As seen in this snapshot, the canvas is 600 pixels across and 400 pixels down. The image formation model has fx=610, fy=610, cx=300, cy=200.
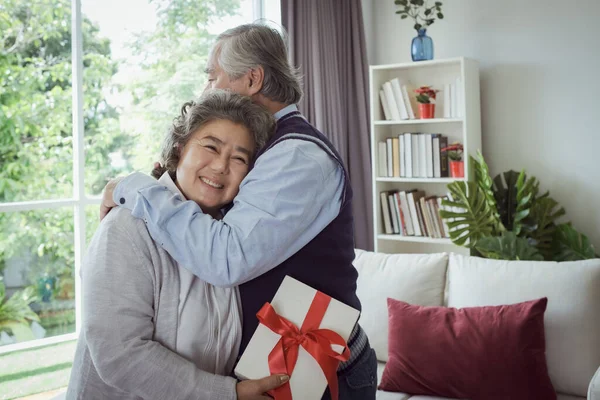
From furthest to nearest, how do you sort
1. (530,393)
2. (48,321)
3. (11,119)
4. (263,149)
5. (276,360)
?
(48,321)
(11,119)
(530,393)
(263,149)
(276,360)

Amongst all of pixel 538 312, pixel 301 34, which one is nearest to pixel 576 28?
pixel 301 34

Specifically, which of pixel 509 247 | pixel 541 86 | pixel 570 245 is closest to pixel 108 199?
pixel 509 247

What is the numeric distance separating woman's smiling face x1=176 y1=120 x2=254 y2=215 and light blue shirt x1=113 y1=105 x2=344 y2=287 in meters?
0.08

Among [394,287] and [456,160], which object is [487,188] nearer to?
[456,160]

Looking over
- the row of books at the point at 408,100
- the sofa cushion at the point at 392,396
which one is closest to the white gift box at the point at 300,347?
the sofa cushion at the point at 392,396

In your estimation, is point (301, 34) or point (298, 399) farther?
point (301, 34)

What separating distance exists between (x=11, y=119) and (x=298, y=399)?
9.90 ft

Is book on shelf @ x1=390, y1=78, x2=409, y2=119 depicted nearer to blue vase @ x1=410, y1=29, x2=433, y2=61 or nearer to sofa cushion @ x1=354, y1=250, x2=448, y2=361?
blue vase @ x1=410, y1=29, x2=433, y2=61

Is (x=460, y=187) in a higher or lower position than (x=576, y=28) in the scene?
lower

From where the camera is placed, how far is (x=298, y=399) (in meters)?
1.25

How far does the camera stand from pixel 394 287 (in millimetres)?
2615

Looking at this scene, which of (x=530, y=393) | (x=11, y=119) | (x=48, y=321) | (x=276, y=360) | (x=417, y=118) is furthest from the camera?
(x=417, y=118)

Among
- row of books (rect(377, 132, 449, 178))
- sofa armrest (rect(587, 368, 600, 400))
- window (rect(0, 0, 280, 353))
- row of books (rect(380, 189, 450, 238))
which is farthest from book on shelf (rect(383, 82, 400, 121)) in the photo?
sofa armrest (rect(587, 368, 600, 400))

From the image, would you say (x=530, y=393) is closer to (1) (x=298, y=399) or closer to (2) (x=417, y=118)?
(1) (x=298, y=399)
